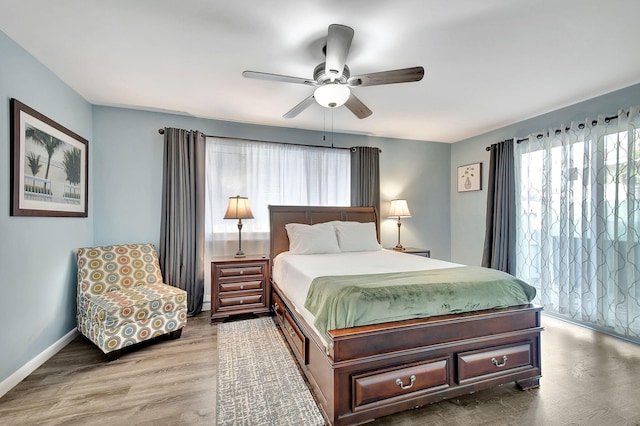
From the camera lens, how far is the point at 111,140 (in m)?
3.44

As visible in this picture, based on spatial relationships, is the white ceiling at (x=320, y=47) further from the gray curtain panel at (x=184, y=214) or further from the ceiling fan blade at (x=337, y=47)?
the gray curtain panel at (x=184, y=214)

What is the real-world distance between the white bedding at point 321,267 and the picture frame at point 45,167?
2.16 metres

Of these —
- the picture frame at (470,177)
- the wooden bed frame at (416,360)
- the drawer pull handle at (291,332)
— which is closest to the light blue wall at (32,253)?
the drawer pull handle at (291,332)

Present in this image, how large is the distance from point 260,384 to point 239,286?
143 centimetres

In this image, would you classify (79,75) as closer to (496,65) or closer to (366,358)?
(366,358)

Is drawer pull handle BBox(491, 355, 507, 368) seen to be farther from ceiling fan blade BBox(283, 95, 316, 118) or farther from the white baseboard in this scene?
the white baseboard

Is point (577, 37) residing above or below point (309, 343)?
above

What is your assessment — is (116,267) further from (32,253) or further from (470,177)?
(470,177)

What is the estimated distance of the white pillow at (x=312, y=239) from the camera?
11.3 feet

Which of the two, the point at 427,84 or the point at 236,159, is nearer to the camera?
the point at 427,84

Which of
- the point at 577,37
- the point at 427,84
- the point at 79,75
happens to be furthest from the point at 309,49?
the point at 79,75

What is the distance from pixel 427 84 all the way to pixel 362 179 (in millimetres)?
1849

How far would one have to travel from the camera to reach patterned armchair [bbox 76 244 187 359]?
2.46 meters

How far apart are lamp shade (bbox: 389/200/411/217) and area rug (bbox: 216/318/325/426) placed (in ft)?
8.18
